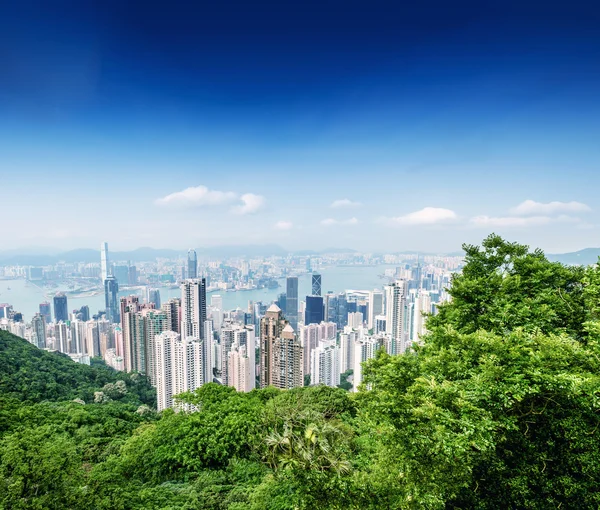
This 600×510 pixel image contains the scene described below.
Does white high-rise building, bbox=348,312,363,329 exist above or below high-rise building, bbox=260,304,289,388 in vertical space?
below

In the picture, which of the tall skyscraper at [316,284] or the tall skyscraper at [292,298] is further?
the tall skyscraper at [316,284]

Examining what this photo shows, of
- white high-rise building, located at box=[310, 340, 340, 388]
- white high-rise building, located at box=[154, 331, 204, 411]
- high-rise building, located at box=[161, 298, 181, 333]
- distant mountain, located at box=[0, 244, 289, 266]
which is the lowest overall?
white high-rise building, located at box=[310, 340, 340, 388]

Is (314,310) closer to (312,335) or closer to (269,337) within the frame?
(312,335)

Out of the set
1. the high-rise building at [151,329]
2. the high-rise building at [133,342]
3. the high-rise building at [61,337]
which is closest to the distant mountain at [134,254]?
the high-rise building at [61,337]

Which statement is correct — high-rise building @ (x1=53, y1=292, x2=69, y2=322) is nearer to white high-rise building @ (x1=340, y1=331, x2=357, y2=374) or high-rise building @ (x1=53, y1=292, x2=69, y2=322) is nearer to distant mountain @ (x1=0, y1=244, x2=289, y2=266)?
distant mountain @ (x1=0, y1=244, x2=289, y2=266)

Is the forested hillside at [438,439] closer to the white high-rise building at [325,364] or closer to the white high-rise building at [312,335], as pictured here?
the white high-rise building at [325,364]

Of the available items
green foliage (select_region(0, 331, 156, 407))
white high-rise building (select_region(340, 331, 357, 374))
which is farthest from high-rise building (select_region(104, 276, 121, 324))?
white high-rise building (select_region(340, 331, 357, 374))

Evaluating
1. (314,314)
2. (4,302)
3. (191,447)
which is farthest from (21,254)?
(191,447)
